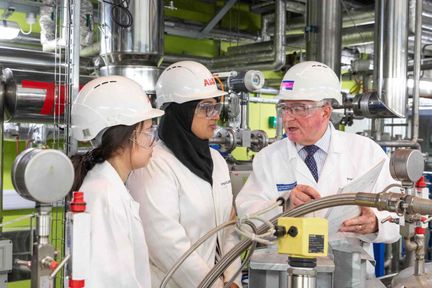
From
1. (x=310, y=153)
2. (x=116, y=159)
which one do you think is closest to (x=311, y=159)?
(x=310, y=153)

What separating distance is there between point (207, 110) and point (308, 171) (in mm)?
454

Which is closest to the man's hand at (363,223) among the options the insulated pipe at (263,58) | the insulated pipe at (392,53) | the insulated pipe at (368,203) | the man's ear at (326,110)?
the man's ear at (326,110)

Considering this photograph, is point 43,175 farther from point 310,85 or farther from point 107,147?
point 310,85

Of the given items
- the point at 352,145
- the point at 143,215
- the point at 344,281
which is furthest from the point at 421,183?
the point at 143,215

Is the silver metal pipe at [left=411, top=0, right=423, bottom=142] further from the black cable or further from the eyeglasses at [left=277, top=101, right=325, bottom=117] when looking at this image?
the black cable

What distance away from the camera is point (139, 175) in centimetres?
169

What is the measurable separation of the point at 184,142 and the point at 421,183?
80 cm

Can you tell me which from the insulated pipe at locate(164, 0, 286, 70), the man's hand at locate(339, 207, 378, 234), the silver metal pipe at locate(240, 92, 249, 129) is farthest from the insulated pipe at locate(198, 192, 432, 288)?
the insulated pipe at locate(164, 0, 286, 70)

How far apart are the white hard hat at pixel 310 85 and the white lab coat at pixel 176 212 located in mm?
426

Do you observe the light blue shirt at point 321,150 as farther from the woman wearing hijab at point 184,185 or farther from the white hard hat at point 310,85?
the woman wearing hijab at point 184,185

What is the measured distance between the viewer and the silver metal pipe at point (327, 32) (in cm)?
362

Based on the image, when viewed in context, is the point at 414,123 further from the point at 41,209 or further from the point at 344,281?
the point at 41,209

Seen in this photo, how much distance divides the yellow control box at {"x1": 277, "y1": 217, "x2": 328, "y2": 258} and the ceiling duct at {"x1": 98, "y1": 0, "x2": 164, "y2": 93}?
5.20ft

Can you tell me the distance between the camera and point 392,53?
10.8ft
